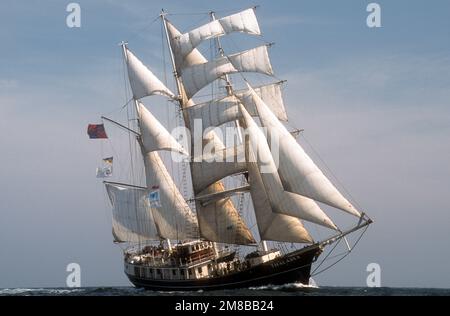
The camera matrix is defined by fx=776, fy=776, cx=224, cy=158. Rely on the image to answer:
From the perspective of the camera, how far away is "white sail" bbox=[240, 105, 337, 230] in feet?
228

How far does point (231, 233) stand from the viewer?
79.4m

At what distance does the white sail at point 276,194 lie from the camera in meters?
69.6

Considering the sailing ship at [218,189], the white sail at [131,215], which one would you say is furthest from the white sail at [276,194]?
the white sail at [131,215]

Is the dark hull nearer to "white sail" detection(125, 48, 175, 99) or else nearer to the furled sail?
the furled sail

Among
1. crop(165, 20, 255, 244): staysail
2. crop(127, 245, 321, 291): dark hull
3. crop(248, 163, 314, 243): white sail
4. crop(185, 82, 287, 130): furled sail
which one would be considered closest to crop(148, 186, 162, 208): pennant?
crop(165, 20, 255, 244): staysail

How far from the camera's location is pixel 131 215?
300ft

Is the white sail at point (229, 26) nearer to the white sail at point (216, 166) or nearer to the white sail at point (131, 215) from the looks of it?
the white sail at point (216, 166)

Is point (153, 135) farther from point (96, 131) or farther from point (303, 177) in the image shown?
point (303, 177)

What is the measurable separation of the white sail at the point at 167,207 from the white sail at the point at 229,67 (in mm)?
11331

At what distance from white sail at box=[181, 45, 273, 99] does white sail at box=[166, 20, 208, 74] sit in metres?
2.59

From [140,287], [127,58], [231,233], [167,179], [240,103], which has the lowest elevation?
[140,287]
